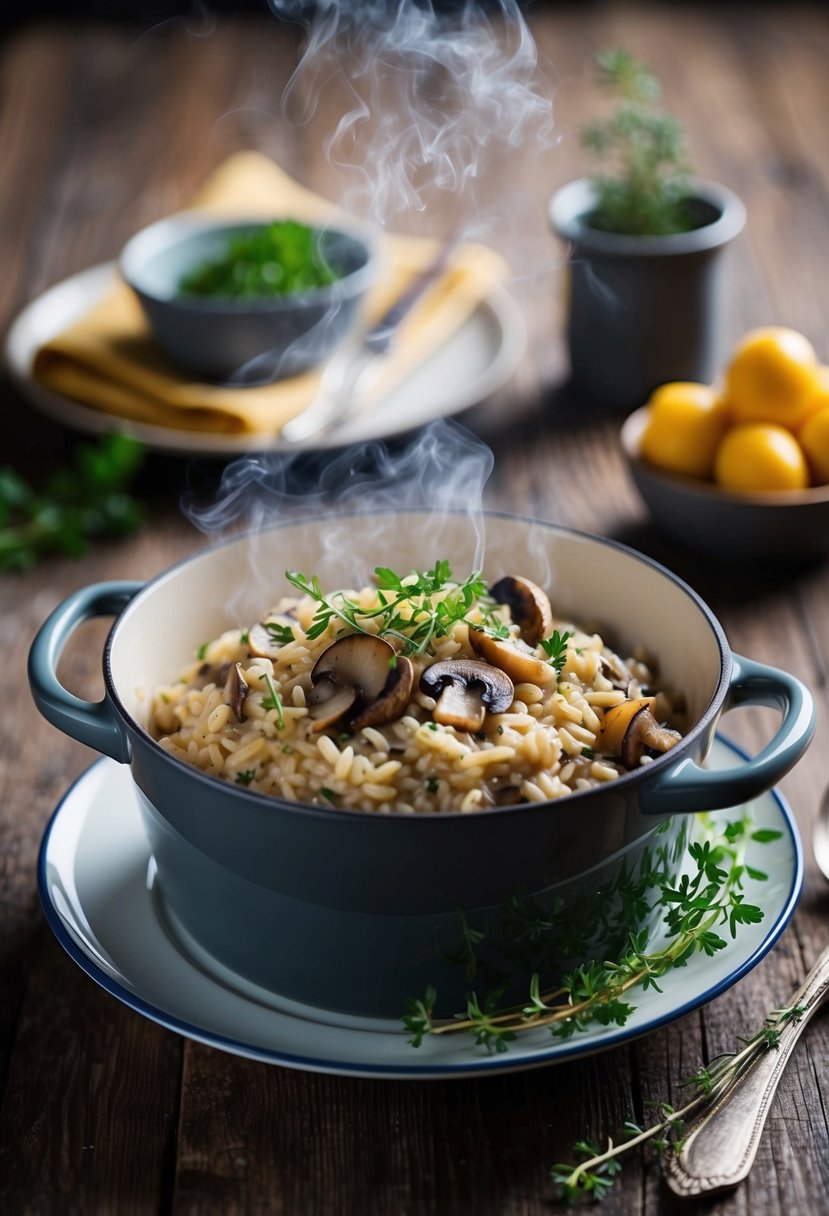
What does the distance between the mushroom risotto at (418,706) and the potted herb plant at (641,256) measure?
59.1 inches

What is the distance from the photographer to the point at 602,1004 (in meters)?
1.47

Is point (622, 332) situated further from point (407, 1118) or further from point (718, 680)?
point (407, 1118)

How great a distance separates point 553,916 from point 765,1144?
33 cm

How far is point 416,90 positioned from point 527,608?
3.26 meters

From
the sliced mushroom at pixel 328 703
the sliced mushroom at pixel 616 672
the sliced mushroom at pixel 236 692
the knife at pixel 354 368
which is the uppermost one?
the sliced mushroom at pixel 328 703

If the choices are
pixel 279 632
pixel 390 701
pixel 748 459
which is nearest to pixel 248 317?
pixel 748 459

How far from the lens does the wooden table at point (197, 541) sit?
1444 mm

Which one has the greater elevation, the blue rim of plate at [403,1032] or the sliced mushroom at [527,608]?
the sliced mushroom at [527,608]

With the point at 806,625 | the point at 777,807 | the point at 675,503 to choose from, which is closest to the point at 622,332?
the point at 675,503

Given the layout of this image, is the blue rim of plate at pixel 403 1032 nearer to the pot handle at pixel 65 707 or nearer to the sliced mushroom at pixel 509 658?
the pot handle at pixel 65 707

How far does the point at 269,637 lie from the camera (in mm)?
Result: 1767

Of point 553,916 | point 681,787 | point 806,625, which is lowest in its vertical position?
point 806,625

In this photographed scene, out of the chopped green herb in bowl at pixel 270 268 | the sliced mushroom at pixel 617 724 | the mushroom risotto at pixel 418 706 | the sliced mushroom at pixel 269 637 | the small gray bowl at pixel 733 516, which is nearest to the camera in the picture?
the mushroom risotto at pixel 418 706

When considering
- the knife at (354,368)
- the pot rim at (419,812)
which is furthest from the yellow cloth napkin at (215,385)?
the pot rim at (419,812)
